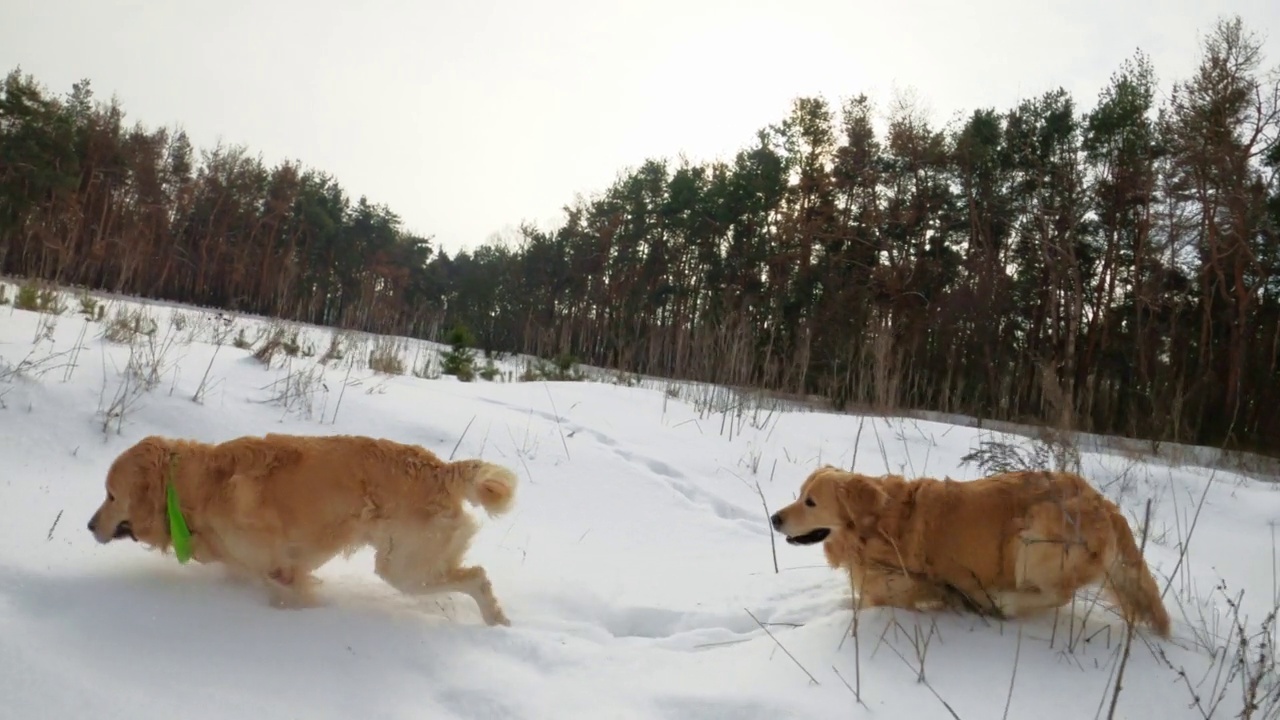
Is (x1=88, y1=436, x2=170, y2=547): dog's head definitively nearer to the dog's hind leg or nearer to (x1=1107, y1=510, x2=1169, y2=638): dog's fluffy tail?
the dog's hind leg

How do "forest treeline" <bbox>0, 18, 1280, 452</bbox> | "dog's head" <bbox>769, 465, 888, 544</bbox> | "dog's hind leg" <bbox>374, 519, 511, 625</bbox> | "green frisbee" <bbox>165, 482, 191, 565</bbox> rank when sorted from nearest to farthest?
"green frisbee" <bbox>165, 482, 191, 565</bbox> → "dog's hind leg" <bbox>374, 519, 511, 625</bbox> → "dog's head" <bbox>769, 465, 888, 544</bbox> → "forest treeline" <bbox>0, 18, 1280, 452</bbox>

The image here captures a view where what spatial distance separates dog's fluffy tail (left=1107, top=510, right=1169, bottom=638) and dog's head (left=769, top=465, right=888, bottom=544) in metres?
0.85

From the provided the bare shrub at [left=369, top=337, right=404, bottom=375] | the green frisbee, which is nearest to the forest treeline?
the bare shrub at [left=369, top=337, right=404, bottom=375]

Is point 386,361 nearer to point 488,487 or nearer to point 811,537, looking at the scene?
point 488,487

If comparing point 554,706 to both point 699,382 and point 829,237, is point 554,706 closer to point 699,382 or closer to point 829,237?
point 699,382

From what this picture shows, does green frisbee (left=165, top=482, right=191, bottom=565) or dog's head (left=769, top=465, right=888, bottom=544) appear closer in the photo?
green frisbee (left=165, top=482, right=191, bottom=565)

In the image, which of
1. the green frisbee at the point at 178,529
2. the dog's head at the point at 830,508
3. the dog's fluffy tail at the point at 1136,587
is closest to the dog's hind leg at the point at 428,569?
the green frisbee at the point at 178,529

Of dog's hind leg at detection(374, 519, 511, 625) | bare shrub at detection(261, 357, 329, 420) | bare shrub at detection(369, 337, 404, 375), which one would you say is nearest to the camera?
dog's hind leg at detection(374, 519, 511, 625)

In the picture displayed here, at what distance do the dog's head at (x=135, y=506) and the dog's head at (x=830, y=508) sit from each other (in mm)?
2432

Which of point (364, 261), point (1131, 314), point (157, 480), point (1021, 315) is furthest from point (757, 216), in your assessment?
point (157, 480)

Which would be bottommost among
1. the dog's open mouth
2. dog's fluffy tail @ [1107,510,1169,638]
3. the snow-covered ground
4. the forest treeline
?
the snow-covered ground

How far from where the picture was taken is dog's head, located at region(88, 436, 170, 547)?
9.17 ft

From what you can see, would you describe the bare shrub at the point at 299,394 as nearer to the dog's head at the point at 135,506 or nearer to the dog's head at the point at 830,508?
the dog's head at the point at 135,506

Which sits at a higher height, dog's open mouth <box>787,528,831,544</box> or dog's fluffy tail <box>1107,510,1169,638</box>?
dog's fluffy tail <box>1107,510,1169,638</box>
